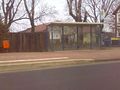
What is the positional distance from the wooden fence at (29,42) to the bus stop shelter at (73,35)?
32.0 inches

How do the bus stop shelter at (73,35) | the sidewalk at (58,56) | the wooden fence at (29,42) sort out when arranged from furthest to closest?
the bus stop shelter at (73,35) → the wooden fence at (29,42) → the sidewalk at (58,56)

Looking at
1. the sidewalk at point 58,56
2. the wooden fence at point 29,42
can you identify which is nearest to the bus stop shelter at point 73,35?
the wooden fence at point 29,42

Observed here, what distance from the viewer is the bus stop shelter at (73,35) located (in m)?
34.6

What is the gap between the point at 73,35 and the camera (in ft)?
118

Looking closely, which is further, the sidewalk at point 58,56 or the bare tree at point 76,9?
the bare tree at point 76,9

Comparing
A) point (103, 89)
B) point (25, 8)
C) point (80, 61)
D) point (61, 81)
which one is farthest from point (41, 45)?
point (103, 89)

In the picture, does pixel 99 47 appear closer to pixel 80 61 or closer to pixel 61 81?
pixel 80 61

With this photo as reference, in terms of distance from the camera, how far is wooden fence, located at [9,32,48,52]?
109 feet

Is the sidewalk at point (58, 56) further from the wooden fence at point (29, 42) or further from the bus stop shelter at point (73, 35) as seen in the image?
the bus stop shelter at point (73, 35)

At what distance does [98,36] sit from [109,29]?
40935mm

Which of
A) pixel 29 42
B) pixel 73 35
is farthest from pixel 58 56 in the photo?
pixel 73 35

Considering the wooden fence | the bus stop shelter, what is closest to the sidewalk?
the wooden fence

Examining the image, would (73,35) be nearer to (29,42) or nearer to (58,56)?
(29,42)

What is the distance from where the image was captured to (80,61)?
76.7 feet
